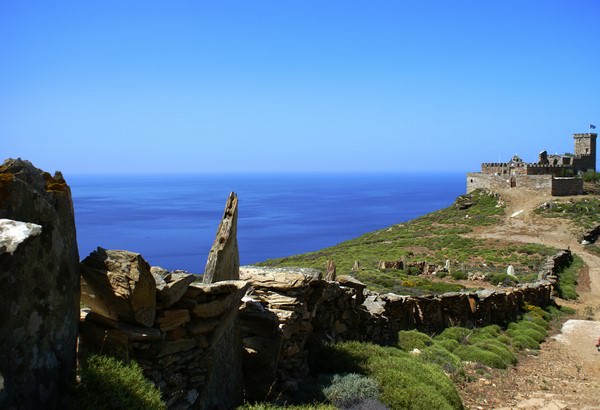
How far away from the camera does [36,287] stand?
489cm

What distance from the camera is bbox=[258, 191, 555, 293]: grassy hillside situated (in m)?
24.5

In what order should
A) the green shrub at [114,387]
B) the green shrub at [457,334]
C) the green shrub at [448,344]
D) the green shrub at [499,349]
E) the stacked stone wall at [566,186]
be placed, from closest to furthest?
the green shrub at [114,387] < the green shrub at [499,349] < the green shrub at [448,344] < the green shrub at [457,334] < the stacked stone wall at [566,186]

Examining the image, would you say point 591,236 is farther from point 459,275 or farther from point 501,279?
point 459,275

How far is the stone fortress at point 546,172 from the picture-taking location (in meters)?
52.7

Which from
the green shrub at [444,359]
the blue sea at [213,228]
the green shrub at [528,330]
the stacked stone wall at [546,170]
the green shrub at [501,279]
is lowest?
the blue sea at [213,228]

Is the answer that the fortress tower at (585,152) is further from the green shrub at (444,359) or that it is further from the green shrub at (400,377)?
the green shrub at (400,377)

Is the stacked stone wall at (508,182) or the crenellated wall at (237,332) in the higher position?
the stacked stone wall at (508,182)

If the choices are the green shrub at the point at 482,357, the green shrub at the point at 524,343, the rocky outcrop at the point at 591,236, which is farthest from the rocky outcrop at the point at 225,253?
the rocky outcrop at the point at 591,236

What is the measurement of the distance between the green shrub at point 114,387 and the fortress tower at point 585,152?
68.8 metres

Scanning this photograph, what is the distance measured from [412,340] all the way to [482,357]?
1871 millimetres

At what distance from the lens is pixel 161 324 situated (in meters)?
6.45

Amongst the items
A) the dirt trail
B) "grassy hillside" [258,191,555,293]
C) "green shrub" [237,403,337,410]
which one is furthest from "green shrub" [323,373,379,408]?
"grassy hillside" [258,191,555,293]

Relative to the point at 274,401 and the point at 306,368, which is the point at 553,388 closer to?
the point at 306,368

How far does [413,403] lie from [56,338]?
5976mm
